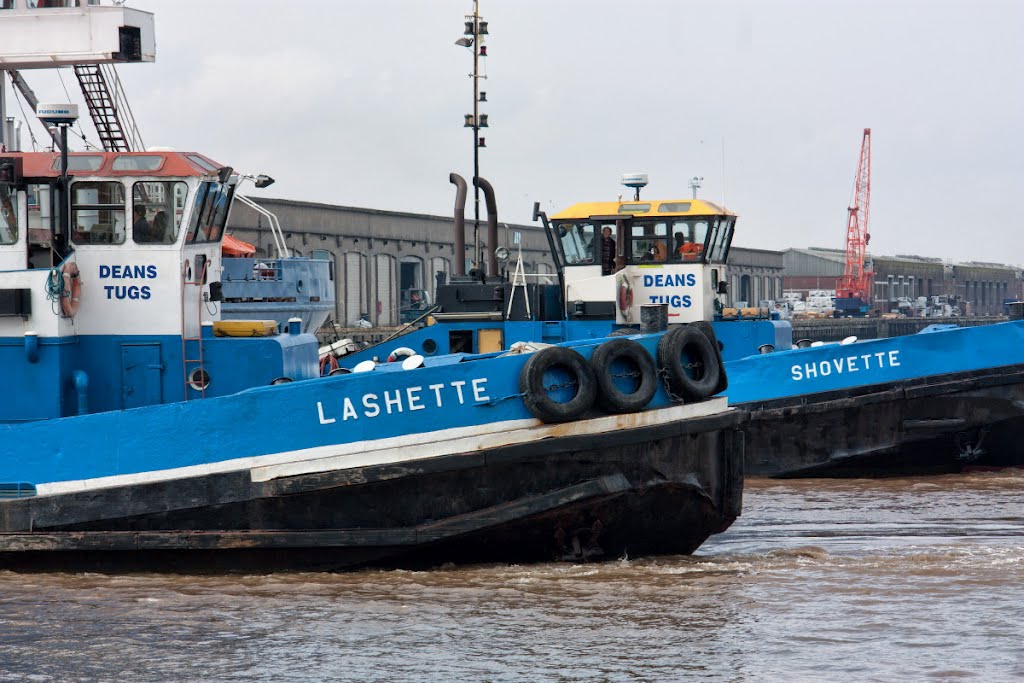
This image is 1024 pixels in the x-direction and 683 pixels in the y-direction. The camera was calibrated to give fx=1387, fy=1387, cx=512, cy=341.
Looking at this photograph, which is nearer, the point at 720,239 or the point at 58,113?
the point at 58,113

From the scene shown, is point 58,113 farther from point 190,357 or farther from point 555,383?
point 555,383

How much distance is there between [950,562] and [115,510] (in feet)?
16.8

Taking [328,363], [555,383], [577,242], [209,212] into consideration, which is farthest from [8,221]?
[577,242]

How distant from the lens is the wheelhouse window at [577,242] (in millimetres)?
15000

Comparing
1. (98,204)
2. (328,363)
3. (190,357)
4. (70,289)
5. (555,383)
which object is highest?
(98,204)

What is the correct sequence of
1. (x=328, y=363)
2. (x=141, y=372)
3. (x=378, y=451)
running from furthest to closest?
(x=328, y=363)
(x=141, y=372)
(x=378, y=451)

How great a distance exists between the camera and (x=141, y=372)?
882cm

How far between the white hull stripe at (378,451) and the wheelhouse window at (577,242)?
7.06m

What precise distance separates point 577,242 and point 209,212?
6.56 m

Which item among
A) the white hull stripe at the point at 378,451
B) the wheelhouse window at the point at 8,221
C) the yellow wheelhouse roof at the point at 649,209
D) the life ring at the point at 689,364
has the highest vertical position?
the yellow wheelhouse roof at the point at 649,209

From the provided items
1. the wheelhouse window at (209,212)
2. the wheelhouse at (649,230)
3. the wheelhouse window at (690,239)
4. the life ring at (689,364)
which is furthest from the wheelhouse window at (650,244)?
the wheelhouse window at (209,212)

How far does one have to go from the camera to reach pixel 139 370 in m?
8.82

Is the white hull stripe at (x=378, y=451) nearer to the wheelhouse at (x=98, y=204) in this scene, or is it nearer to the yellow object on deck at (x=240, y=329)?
the yellow object on deck at (x=240, y=329)

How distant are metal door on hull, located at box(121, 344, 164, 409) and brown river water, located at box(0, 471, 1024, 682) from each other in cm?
122
